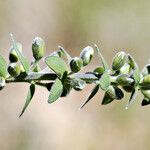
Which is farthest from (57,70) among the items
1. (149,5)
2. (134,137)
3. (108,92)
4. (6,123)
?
(149,5)

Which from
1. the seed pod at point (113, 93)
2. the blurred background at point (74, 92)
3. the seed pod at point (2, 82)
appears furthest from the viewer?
the blurred background at point (74, 92)

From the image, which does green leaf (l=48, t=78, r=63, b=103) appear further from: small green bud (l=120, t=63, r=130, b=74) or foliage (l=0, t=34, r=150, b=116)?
small green bud (l=120, t=63, r=130, b=74)

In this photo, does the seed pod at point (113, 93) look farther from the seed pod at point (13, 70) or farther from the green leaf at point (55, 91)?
the seed pod at point (13, 70)

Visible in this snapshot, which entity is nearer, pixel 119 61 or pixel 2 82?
pixel 2 82

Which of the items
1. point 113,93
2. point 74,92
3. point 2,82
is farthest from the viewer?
point 74,92

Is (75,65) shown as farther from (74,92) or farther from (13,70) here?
(74,92)

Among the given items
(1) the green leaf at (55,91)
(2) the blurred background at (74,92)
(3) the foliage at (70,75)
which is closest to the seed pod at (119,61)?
(3) the foliage at (70,75)

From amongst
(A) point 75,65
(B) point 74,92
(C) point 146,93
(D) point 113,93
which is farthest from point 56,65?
(B) point 74,92

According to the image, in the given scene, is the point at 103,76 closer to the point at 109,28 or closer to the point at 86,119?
the point at 86,119
